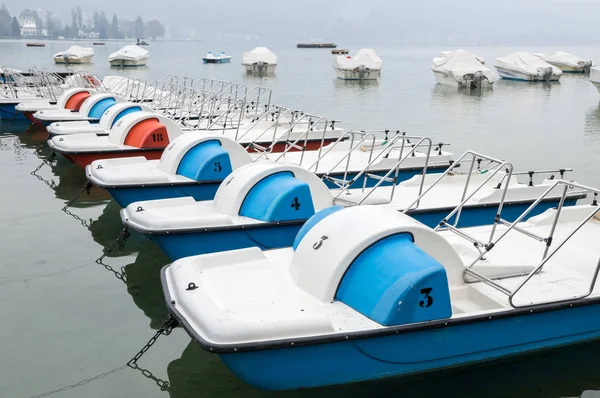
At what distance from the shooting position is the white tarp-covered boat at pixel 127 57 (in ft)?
206

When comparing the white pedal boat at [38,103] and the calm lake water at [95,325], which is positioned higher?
the white pedal boat at [38,103]

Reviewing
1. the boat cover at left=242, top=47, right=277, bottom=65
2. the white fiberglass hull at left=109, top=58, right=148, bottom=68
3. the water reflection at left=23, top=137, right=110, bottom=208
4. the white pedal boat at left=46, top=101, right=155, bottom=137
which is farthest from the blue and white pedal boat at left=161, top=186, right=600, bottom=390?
the white fiberglass hull at left=109, top=58, right=148, bottom=68

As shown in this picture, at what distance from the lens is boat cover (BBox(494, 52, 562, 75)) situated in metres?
48.7

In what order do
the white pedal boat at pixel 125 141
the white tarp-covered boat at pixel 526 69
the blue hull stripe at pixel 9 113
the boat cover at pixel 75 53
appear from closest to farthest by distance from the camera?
the white pedal boat at pixel 125 141, the blue hull stripe at pixel 9 113, the white tarp-covered boat at pixel 526 69, the boat cover at pixel 75 53

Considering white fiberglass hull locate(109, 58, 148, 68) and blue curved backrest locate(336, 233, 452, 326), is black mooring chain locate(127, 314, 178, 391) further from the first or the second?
white fiberglass hull locate(109, 58, 148, 68)

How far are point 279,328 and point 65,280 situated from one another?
4436 millimetres

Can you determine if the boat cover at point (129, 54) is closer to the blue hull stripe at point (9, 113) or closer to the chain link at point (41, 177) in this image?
the blue hull stripe at point (9, 113)

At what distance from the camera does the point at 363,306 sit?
5.51 m

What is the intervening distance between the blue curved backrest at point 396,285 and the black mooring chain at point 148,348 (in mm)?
1594

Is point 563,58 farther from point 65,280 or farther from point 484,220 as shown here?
point 65,280

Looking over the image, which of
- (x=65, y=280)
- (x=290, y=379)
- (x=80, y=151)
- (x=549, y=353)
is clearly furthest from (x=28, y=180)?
(x=549, y=353)

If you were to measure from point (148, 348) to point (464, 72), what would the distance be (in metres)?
38.9

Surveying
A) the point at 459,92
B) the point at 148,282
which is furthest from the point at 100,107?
the point at 459,92

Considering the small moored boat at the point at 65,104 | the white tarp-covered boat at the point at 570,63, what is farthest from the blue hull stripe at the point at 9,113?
the white tarp-covered boat at the point at 570,63
